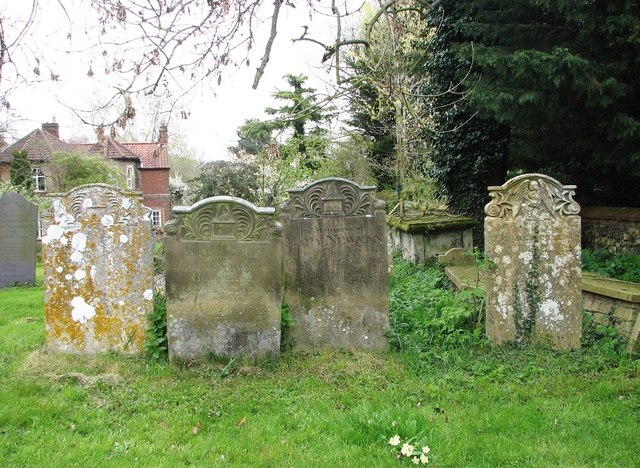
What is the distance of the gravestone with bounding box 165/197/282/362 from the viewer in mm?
5246

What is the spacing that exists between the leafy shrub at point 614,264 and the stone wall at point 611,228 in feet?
0.99

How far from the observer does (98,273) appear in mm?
5438

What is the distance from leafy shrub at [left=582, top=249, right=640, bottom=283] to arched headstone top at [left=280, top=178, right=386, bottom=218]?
3.85 meters

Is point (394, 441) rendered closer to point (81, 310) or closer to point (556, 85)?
point (81, 310)

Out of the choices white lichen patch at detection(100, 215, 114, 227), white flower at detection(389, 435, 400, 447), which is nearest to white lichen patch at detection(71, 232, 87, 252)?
white lichen patch at detection(100, 215, 114, 227)

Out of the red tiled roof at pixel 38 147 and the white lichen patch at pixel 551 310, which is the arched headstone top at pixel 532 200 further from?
the red tiled roof at pixel 38 147

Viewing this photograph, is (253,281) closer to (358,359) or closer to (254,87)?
(358,359)

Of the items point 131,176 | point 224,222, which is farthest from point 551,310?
point 131,176

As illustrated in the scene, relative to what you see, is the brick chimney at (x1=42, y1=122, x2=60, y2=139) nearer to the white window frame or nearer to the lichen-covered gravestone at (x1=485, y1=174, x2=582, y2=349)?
the white window frame

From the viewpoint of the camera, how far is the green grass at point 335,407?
3457 millimetres

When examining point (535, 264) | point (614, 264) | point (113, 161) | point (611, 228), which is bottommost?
point (614, 264)

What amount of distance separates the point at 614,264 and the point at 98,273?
23.5 feet

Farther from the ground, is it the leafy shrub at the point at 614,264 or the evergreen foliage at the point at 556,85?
the evergreen foliage at the point at 556,85

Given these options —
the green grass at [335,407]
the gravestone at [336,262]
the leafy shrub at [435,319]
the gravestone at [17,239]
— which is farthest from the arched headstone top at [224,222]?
the gravestone at [17,239]
